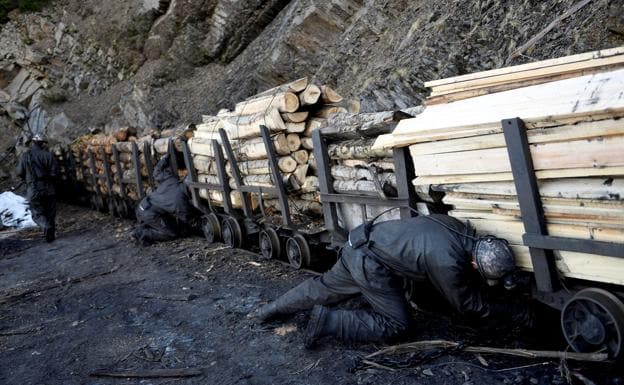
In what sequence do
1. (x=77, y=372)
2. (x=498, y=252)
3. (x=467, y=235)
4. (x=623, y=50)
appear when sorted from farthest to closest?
(x=77, y=372) < (x=467, y=235) < (x=498, y=252) < (x=623, y=50)

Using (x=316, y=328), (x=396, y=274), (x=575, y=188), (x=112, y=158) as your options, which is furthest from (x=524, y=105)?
(x=112, y=158)

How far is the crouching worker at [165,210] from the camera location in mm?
8789

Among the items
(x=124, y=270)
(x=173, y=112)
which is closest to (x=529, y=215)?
(x=124, y=270)

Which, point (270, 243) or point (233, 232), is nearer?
point (270, 243)

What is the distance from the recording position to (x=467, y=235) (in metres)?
3.58

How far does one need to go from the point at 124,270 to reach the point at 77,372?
3.41m

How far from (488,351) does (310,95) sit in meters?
3.66

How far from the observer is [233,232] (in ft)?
25.2

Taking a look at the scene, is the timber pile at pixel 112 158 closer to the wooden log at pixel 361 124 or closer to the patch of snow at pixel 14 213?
the patch of snow at pixel 14 213

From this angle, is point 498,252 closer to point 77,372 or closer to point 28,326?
point 77,372

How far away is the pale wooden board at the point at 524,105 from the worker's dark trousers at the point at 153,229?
6.00 m

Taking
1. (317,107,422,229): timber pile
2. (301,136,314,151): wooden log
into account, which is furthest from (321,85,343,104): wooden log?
(317,107,422,229): timber pile

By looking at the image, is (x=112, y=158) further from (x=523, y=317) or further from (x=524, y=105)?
(x=524, y=105)

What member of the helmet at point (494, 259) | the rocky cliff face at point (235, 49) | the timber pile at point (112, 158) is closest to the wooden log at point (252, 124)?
the rocky cliff face at point (235, 49)
